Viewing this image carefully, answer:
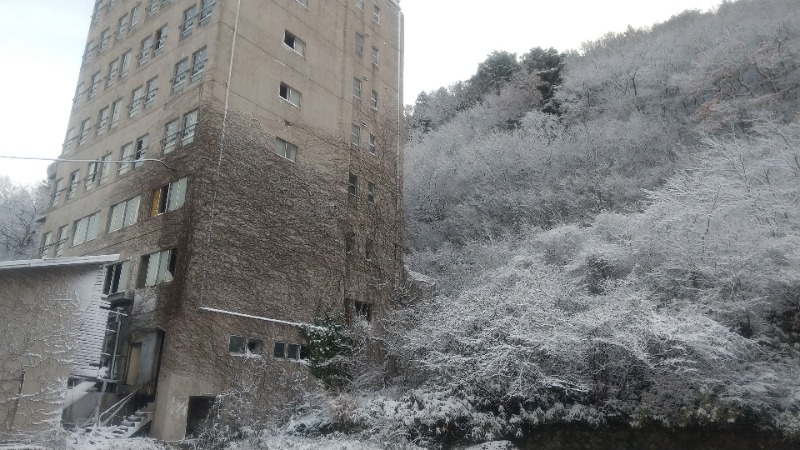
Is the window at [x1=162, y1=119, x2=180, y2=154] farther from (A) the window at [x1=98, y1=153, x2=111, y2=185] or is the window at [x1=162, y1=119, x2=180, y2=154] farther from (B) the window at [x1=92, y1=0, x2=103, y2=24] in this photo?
(B) the window at [x1=92, y1=0, x2=103, y2=24]

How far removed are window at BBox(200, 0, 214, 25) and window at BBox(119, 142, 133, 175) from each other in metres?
6.50

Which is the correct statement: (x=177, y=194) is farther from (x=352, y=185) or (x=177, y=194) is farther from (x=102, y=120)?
(x=102, y=120)

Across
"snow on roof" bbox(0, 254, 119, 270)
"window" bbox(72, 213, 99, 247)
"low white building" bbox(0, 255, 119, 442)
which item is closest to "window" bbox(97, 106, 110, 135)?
"window" bbox(72, 213, 99, 247)

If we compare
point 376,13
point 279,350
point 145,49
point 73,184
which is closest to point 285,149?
point 279,350

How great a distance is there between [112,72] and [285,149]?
1207 cm

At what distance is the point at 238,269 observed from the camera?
19797mm

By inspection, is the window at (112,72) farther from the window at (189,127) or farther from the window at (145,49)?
the window at (189,127)

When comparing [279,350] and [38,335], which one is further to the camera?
[279,350]

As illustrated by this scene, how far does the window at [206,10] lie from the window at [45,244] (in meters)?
13.9

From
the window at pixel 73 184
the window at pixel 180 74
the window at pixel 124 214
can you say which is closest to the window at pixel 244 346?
the window at pixel 124 214

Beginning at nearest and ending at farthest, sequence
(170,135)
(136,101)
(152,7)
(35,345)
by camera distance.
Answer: (35,345) < (170,135) < (136,101) < (152,7)

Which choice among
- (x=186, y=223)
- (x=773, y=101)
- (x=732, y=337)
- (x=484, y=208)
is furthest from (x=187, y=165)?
(x=773, y=101)

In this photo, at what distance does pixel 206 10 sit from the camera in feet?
75.6

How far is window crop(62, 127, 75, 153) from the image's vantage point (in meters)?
28.5
